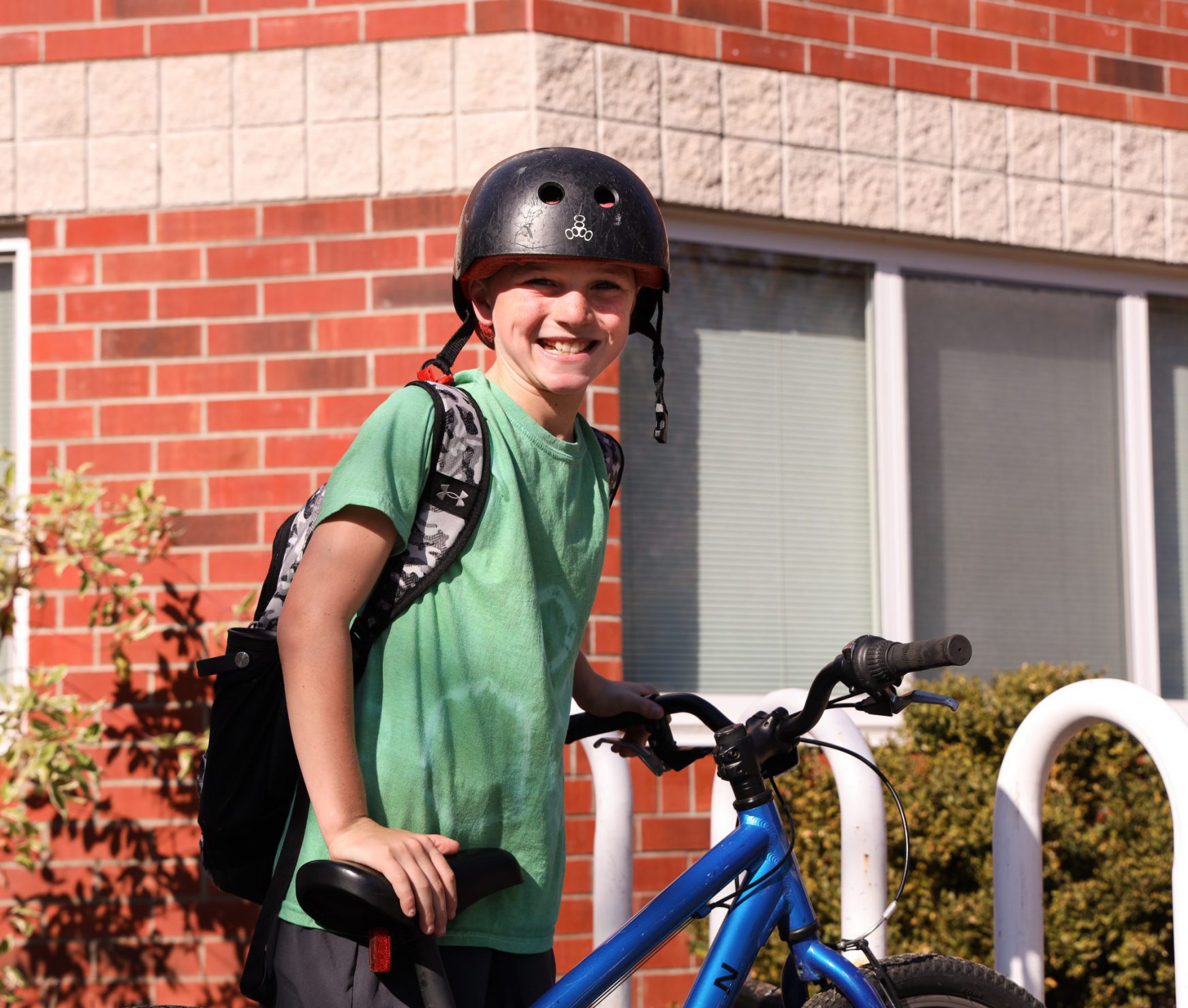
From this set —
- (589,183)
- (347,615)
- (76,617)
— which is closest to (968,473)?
(76,617)

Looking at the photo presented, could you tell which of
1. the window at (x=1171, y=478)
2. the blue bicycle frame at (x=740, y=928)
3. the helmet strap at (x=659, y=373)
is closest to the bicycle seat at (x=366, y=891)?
the blue bicycle frame at (x=740, y=928)

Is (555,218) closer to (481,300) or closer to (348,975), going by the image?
(481,300)

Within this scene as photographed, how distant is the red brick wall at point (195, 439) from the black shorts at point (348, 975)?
2653mm

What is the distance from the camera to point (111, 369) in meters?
5.07

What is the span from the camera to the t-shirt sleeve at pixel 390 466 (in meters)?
2.04

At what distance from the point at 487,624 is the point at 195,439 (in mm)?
3102

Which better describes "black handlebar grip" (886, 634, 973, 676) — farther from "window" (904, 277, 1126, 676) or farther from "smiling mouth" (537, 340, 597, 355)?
"window" (904, 277, 1126, 676)

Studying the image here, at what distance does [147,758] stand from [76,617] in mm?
521

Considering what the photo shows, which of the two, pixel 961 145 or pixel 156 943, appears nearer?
pixel 156 943

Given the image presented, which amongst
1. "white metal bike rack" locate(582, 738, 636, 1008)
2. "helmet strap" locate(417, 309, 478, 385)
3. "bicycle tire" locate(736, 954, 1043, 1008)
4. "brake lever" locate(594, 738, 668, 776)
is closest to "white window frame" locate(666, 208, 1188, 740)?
"white metal bike rack" locate(582, 738, 636, 1008)

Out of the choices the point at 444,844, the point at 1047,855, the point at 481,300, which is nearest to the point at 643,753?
the point at 444,844

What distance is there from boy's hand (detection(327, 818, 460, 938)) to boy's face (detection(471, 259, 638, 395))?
730 millimetres

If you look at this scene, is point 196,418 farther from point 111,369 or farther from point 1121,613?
point 1121,613

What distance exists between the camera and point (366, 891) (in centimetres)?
190
